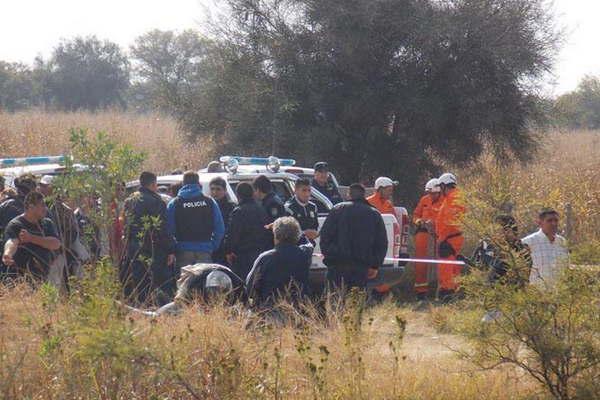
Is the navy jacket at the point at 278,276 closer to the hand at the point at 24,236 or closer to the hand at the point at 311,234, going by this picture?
the hand at the point at 24,236

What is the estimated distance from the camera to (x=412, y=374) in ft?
22.9

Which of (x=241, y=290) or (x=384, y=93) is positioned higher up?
(x=384, y=93)

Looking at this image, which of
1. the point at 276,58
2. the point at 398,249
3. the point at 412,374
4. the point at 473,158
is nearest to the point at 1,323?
the point at 412,374

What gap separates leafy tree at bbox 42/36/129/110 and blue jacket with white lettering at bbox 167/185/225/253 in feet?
145

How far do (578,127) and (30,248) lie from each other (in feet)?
145

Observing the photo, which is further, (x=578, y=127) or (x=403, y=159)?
(x=578, y=127)

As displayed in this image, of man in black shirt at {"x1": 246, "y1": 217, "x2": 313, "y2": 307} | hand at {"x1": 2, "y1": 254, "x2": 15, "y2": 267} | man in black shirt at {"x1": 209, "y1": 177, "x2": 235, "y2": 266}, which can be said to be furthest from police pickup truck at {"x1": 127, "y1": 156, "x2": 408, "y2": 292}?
man in black shirt at {"x1": 246, "y1": 217, "x2": 313, "y2": 307}

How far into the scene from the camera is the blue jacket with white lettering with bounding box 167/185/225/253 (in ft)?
34.9

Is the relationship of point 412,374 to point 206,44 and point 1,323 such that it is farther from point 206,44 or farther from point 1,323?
point 206,44

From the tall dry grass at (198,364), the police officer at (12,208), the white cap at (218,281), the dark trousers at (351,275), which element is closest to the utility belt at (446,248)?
the dark trousers at (351,275)

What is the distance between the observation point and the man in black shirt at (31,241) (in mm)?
9023

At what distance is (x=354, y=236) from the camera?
9.99 m

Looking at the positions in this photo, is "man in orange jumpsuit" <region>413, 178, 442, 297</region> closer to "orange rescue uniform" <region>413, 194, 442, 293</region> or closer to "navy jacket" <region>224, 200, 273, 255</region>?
"orange rescue uniform" <region>413, 194, 442, 293</region>

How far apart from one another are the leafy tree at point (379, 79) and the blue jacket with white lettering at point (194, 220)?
6.76m
